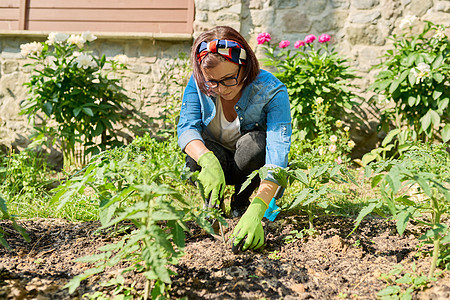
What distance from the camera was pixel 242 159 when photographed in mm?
2023

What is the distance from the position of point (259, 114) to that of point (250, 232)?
0.75 m

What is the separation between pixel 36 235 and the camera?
5.89ft

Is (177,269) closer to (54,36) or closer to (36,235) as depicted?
(36,235)

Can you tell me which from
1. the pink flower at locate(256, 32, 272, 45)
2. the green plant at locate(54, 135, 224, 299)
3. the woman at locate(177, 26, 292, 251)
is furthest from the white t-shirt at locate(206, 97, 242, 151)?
the pink flower at locate(256, 32, 272, 45)

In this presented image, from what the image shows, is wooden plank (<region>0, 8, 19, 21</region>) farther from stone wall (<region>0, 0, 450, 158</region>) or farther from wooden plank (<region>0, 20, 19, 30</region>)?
stone wall (<region>0, 0, 450, 158</region>)

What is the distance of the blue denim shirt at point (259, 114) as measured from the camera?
5.97ft

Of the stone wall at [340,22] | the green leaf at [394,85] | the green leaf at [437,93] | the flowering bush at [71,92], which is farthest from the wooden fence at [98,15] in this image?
the green leaf at [437,93]

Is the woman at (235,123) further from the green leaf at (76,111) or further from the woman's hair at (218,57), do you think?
the green leaf at (76,111)

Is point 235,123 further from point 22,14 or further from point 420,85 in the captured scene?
point 22,14

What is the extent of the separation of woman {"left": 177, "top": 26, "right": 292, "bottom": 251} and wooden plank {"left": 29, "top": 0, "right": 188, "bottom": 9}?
84.8 inches

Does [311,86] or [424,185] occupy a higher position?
[311,86]

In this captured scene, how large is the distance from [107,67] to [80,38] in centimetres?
61

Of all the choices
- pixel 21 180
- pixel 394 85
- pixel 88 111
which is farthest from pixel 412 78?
pixel 21 180

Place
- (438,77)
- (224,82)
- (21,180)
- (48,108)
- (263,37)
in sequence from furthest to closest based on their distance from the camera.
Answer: (263,37)
(48,108)
(438,77)
(21,180)
(224,82)
